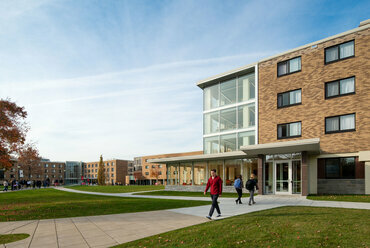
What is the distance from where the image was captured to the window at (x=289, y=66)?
24.5 m

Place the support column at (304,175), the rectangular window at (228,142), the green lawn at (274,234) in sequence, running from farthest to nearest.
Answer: the rectangular window at (228,142)
the support column at (304,175)
the green lawn at (274,234)

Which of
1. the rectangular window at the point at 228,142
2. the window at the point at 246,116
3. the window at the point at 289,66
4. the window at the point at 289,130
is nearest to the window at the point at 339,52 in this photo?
the window at the point at 289,66

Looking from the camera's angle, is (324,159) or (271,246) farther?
(324,159)

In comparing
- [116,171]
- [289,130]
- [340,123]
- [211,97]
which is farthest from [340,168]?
[116,171]

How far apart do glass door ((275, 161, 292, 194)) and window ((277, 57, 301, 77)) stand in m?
8.58

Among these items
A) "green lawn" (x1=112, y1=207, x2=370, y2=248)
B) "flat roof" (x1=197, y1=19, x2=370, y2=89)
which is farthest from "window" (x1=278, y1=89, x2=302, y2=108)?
"green lawn" (x1=112, y1=207, x2=370, y2=248)

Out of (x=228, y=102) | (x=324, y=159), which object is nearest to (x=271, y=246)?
(x=324, y=159)

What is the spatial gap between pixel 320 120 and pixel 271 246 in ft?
61.9

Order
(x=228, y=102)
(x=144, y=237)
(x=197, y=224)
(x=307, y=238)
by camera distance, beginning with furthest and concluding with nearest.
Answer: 1. (x=228, y=102)
2. (x=197, y=224)
3. (x=144, y=237)
4. (x=307, y=238)

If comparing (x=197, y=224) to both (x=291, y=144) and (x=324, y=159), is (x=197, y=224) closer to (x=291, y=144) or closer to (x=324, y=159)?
(x=291, y=144)

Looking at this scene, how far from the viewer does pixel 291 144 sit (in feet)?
61.7

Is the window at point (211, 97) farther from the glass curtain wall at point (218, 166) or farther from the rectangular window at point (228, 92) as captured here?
the glass curtain wall at point (218, 166)

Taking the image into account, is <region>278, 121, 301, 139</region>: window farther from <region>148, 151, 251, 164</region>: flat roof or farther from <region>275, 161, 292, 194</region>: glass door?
<region>148, 151, 251, 164</region>: flat roof

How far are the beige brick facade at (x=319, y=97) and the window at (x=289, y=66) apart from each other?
14.5 inches
